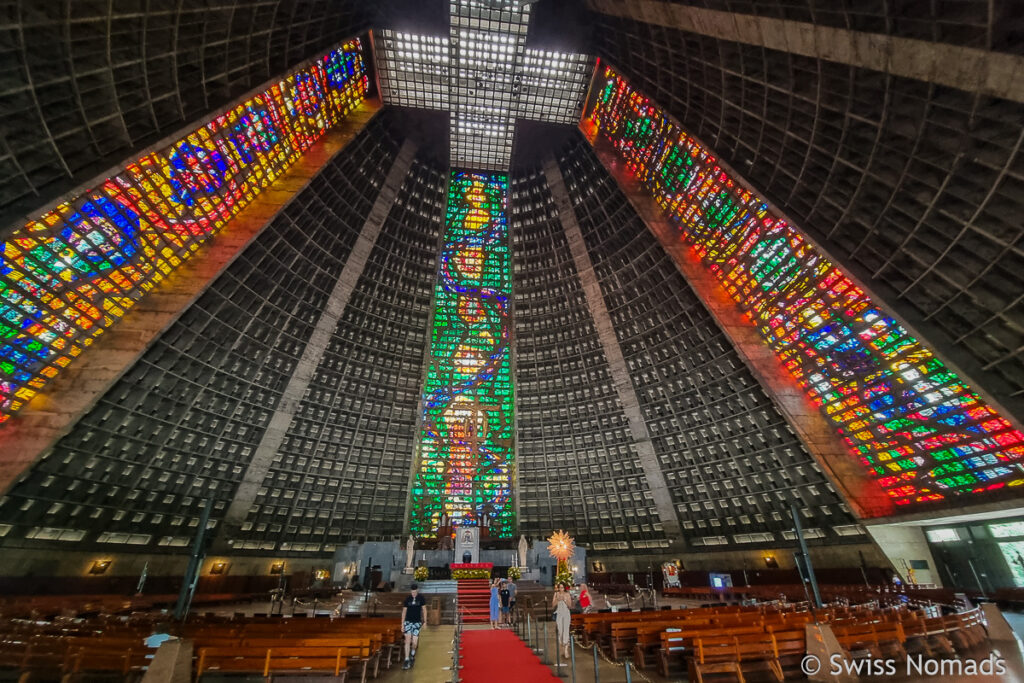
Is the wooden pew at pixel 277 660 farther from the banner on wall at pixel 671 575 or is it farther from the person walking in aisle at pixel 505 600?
the banner on wall at pixel 671 575

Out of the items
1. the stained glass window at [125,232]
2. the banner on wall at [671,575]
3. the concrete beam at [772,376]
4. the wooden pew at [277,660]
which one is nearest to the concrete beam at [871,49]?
the concrete beam at [772,376]

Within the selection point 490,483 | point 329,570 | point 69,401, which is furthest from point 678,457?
point 69,401

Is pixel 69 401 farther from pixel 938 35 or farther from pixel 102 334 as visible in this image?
pixel 938 35

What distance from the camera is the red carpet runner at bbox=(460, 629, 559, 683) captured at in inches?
343

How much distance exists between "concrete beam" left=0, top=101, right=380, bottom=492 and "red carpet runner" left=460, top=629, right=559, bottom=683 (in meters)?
26.2

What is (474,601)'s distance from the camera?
959 inches

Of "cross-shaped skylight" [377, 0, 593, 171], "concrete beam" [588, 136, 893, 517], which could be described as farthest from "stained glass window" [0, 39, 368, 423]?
"concrete beam" [588, 136, 893, 517]

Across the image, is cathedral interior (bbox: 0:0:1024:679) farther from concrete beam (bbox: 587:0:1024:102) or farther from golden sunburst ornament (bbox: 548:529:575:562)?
golden sunburst ornament (bbox: 548:529:575:562)

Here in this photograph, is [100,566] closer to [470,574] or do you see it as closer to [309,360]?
[309,360]

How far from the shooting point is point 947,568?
86.6 ft

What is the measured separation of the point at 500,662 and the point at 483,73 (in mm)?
48705

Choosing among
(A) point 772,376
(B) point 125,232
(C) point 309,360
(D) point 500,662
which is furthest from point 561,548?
(B) point 125,232

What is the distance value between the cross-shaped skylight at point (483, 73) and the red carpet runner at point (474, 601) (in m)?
45.7

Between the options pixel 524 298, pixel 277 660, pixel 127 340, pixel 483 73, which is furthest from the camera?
pixel 524 298
